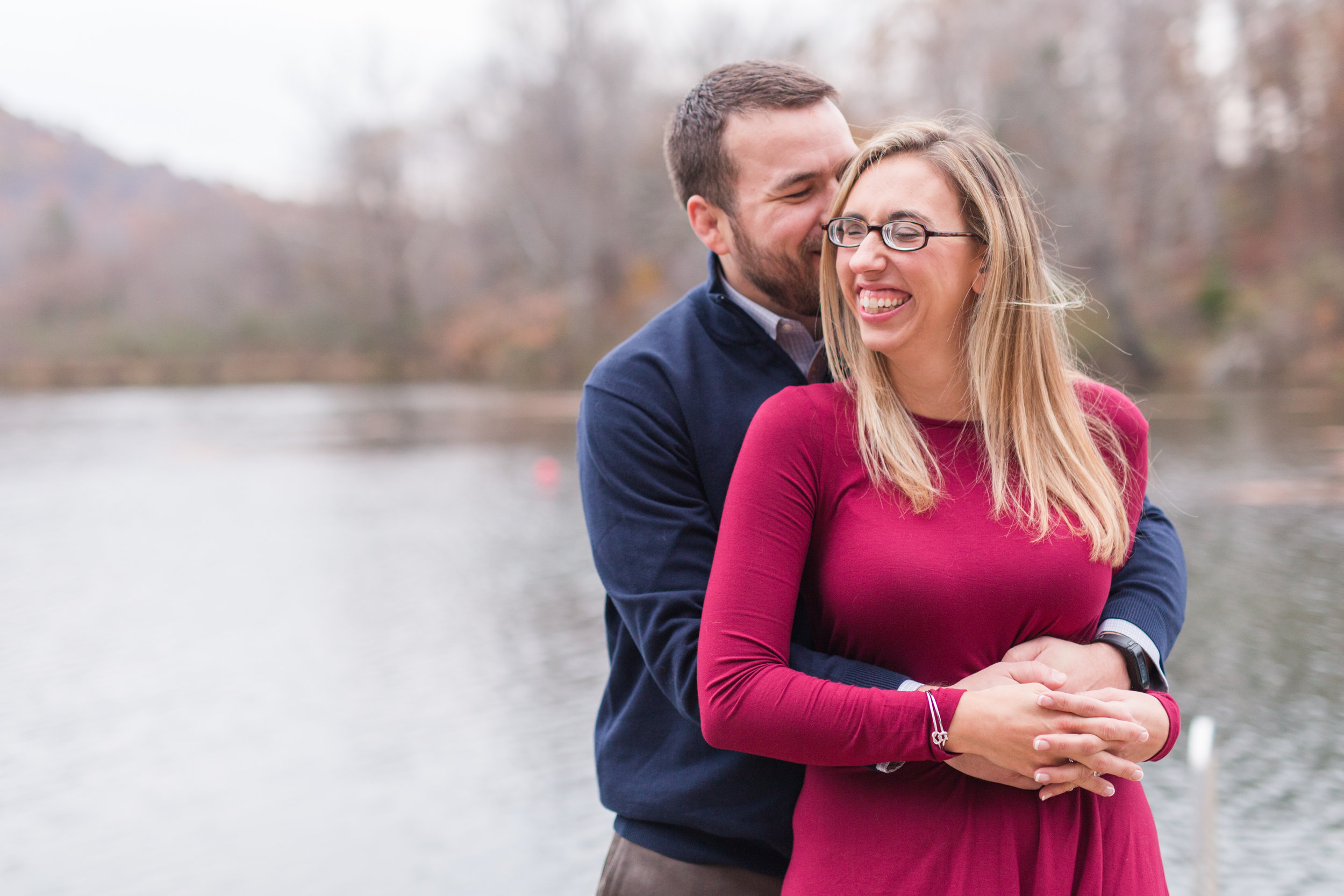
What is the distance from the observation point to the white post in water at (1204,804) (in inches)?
74.9

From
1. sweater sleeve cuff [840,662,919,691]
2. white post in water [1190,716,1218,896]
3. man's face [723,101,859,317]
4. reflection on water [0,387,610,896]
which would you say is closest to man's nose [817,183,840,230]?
man's face [723,101,859,317]

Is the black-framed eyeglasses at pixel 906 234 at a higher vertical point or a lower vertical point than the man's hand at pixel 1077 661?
higher

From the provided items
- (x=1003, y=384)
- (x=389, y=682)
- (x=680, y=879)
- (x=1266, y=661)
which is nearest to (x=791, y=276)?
(x=1003, y=384)

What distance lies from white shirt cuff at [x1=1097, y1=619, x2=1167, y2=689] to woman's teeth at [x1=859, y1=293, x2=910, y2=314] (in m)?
0.55

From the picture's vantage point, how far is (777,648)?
1.49 metres

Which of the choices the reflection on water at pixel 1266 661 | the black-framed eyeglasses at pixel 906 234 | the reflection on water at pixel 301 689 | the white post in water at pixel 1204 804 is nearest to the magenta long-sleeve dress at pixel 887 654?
the black-framed eyeglasses at pixel 906 234

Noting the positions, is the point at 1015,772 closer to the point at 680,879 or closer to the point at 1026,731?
the point at 1026,731

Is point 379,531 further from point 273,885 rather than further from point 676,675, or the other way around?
point 676,675

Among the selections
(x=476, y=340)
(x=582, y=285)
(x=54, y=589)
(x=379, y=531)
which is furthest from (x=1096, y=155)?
(x=54, y=589)

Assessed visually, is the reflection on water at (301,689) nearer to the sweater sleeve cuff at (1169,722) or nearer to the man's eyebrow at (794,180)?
the sweater sleeve cuff at (1169,722)

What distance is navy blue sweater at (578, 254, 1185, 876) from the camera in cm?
166

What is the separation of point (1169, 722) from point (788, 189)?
977mm

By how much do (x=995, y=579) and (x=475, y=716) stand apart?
472 centimetres

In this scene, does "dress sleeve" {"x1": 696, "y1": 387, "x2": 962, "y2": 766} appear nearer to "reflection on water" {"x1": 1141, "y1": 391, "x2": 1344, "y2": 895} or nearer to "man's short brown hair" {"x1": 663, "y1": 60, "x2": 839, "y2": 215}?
"man's short brown hair" {"x1": 663, "y1": 60, "x2": 839, "y2": 215}
